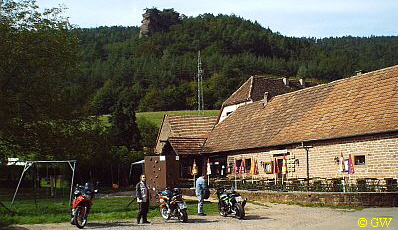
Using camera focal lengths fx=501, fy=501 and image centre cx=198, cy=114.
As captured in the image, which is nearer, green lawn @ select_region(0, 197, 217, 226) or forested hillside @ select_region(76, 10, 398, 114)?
green lawn @ select_region(0, 197, 217, 226)

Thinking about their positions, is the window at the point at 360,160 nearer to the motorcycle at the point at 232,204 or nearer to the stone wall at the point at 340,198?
the stone wall at the point at 340,198

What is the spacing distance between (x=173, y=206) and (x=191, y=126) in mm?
26130

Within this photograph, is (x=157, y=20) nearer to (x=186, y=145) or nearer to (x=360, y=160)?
(x=186, y=145)

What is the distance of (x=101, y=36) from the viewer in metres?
116

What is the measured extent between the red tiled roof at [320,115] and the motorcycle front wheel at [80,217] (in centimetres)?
1329

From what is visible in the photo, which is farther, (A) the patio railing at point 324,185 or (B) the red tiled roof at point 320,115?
(B) the red tiled roof at point 320,115

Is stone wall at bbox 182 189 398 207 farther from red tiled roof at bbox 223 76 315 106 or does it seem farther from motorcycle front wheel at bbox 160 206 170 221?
red tiled roof at bbox 223 76 315 106

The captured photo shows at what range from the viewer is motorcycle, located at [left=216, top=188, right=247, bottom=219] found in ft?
55.3

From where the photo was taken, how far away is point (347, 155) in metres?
23.4

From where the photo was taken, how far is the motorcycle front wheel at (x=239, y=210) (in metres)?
16.7

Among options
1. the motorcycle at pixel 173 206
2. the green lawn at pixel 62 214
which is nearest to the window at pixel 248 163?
the green lawn at pixel 62 214

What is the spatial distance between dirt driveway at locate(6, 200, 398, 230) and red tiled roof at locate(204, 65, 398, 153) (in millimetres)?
5647

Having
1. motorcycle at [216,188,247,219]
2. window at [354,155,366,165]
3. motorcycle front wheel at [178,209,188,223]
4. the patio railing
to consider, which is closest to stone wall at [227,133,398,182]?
window at [354,155,366,165]

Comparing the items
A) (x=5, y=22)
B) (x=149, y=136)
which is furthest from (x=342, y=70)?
(x=5, y=22)
